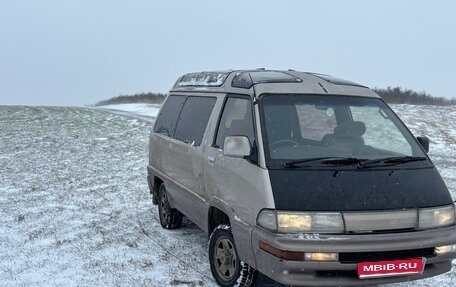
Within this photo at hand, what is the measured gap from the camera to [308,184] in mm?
3855

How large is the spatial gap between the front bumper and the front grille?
3cm

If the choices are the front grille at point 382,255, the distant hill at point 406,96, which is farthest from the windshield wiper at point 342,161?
the distant hill at point 406,96

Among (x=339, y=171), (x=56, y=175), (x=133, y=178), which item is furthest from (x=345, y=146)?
(x=56, y=175)

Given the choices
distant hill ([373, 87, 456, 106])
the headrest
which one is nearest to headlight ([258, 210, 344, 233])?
the headrest

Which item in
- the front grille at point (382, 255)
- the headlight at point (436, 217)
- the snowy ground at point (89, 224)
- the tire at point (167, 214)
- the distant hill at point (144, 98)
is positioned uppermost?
the distant hill at point (144, 98)

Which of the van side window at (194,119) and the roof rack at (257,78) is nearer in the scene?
the roof rack at (257,78)

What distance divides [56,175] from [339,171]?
321 inches

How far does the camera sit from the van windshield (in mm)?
4246

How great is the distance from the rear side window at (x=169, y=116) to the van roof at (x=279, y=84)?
2.84 ft

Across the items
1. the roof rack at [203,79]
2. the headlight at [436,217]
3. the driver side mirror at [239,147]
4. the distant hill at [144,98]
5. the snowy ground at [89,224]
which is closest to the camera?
the headlight at [436,217]

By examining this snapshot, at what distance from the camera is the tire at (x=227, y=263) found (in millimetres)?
4328

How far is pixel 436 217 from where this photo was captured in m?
3.94

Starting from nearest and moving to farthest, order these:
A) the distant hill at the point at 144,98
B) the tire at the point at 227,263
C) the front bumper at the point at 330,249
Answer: the front bumper at the point at 330,249 → the tire at the point at 227,263 → the distant hill at the point at 144,98

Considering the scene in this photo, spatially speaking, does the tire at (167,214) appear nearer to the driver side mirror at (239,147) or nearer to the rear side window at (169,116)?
the rear side window at (169,116)
